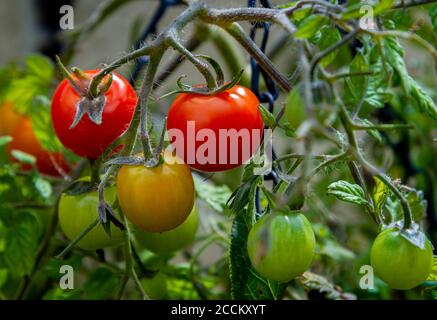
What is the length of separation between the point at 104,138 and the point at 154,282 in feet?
0.62

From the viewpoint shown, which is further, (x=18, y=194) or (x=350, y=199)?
(x=18, y=194)

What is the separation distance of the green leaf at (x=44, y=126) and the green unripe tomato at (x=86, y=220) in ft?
0.94

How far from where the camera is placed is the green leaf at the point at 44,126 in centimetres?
91

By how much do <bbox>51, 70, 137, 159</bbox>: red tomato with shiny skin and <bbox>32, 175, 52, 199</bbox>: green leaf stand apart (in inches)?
8.8

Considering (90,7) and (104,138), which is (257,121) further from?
(90,7)

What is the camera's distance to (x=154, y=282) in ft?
2.41

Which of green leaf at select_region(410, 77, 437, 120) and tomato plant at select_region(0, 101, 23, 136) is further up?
green leaf at select_region(410, 77, 437, 120)

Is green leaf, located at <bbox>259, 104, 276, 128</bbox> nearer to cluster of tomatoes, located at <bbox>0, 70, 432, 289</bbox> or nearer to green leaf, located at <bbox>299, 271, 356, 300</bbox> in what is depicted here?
cluster of tomatoes, located at <bbox>0, 70, 432, 289</bbox>

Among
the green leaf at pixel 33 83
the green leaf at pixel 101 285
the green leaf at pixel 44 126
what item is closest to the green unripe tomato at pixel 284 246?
the green leaf at pixel 101 285

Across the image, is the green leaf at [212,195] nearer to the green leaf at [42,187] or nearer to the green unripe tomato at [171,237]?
the green unripe tomato at [171,237]

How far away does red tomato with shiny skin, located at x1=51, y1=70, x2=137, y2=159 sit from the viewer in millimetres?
602

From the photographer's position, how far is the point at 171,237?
28.3 inches

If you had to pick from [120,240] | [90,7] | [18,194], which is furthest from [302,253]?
[90,7]

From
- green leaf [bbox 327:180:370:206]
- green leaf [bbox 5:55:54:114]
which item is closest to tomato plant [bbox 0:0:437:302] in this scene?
green leaf [bbox 327:180:370:206]
